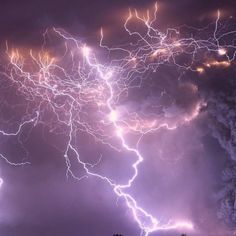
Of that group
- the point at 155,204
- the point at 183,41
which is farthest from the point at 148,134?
the point at 183,41

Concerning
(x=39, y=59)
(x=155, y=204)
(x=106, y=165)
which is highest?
(x=39, y=59)

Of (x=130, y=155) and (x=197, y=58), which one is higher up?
(x=197, y=58)

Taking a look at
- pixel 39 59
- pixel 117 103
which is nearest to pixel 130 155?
pixel 117 103

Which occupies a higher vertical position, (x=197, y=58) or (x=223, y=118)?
(x=197, y=58)

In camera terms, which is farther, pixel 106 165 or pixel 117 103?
pixel 106 165

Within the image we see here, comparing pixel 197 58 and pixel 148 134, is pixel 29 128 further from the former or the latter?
pixel 197 58

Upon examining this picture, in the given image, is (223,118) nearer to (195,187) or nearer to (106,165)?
(195,187)
